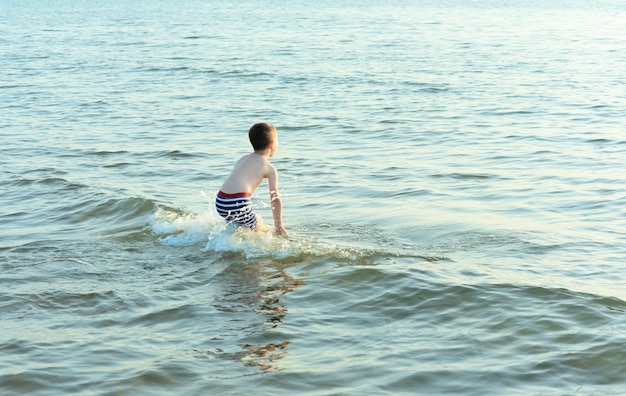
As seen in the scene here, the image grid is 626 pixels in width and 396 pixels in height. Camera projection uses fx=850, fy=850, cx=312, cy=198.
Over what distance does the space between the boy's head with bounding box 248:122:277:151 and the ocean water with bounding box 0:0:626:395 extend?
2.77ft

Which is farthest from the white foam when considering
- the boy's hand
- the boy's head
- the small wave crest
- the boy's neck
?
the boy's head

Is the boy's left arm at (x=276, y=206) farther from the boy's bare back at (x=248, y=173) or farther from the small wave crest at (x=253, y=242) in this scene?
the small wave crest at (x=253, y=242)

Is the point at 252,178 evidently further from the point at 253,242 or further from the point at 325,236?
the point at 325,236

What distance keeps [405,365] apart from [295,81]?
55.1 feet

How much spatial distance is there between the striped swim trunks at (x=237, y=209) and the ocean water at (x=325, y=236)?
0.53ft

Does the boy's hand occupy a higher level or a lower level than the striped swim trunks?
lower

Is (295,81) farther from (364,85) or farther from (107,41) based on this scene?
(107,41)

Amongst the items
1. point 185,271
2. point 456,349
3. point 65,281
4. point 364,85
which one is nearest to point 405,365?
point 456,349

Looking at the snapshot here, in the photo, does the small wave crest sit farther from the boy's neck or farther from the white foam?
the boy's neck

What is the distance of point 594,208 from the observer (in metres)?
9.63

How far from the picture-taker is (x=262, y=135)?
7.79m

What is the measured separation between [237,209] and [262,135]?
28.7 inches

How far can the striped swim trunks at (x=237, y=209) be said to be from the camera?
787cm

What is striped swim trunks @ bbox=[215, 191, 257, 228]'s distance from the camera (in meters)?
7.87
